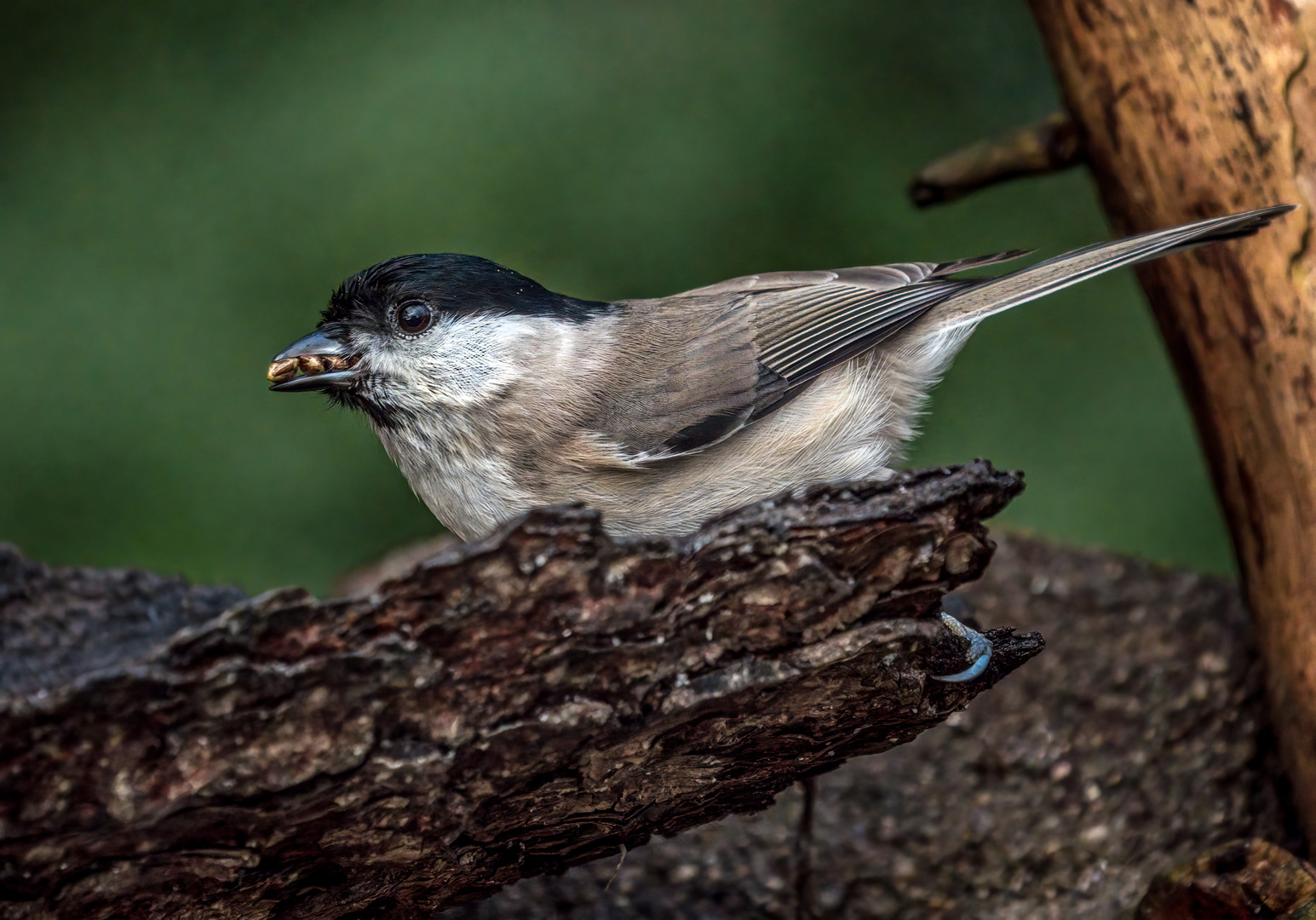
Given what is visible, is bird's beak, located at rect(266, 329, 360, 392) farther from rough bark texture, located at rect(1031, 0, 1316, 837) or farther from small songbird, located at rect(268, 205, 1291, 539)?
rough bark texture, located at rect(1031, 0, 1316, 837)

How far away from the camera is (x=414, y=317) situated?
2.62m

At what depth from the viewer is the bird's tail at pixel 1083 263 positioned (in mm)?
2598

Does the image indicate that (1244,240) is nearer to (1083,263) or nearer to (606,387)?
(1083,263)

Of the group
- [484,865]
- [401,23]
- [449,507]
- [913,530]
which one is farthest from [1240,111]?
[401,23]

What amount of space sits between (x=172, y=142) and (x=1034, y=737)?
4.21 metres

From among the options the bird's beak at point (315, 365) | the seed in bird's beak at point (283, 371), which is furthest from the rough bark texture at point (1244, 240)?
Answer: the seed in bird's beak at point (283, 371)

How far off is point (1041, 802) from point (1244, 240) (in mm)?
1583

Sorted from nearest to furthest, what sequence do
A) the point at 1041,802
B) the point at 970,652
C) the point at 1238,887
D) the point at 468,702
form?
the point at 468,702 < the point at 970,652 < the point at 1238,887 < the point at 1041,802

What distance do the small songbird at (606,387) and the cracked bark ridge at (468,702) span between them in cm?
57

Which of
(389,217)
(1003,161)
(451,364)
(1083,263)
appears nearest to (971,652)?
(1083,263)

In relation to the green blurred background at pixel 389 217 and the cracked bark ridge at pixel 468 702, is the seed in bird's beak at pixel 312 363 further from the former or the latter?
the green blurred background at pixel 389 217

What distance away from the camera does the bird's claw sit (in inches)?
81.8


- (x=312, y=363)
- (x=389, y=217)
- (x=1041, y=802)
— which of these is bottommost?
(x=1041, y=802)

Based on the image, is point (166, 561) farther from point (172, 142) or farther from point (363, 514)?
point (172, 142)
